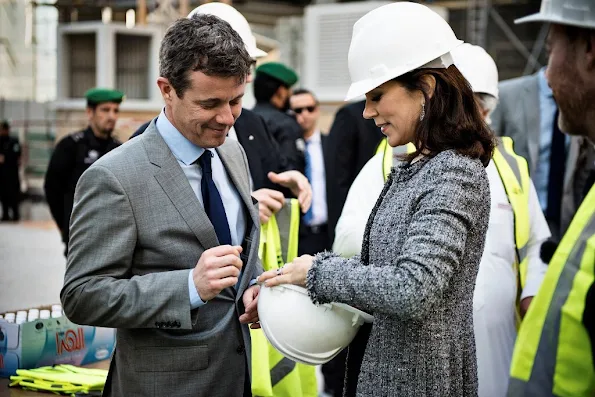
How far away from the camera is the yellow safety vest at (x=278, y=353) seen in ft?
8.57

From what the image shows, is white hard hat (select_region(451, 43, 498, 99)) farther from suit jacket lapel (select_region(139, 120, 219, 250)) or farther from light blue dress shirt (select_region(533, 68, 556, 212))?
suit jacket lapel (select_region(139, 120, 219, 250))

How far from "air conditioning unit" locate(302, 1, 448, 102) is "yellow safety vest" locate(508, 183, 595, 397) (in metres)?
10.7

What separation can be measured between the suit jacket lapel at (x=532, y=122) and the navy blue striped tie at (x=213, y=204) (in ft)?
8.62

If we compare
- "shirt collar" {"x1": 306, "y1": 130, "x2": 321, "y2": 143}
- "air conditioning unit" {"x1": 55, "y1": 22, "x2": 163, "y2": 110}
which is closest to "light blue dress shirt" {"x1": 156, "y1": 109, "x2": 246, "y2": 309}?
"shirt collar" {"x1": 306, "y1": 130, "x2": 321, "y2": 143}

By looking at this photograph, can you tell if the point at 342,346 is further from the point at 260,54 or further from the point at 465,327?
the point at 260,54

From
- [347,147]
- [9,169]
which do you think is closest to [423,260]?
[347,147]

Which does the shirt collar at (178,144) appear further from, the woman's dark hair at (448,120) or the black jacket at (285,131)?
the black jacket at (285,131)

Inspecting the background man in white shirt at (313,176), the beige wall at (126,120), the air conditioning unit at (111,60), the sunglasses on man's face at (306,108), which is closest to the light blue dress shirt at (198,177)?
the background man in white shirt at (313,176)

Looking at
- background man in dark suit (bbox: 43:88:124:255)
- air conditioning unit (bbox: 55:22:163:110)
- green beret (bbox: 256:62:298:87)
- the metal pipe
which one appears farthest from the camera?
the metal pipe

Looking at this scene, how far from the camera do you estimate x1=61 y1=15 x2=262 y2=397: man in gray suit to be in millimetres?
1998

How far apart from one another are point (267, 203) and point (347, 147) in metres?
2.30

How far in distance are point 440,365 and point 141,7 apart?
14199mm

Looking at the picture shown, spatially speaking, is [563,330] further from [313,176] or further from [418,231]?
→ [313,176]

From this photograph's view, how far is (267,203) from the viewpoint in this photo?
9.65 ft
